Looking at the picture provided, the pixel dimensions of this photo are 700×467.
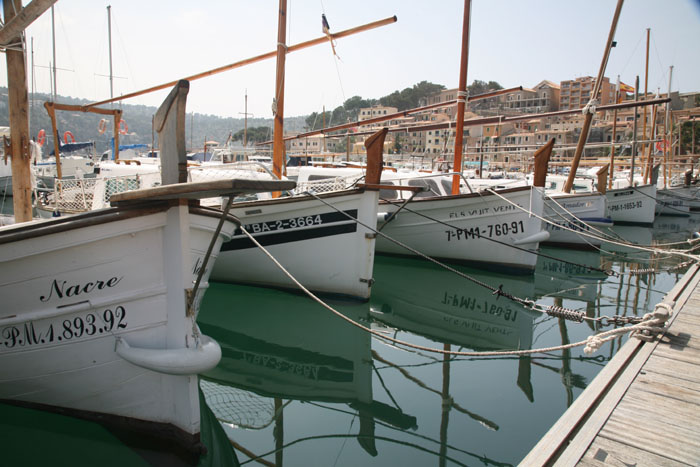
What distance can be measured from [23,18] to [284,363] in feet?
15.7

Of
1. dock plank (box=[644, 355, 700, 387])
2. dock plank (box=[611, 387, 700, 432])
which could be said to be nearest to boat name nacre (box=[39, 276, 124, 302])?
dock plank (box=[611, 387, 700, 432])

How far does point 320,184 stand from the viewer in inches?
357

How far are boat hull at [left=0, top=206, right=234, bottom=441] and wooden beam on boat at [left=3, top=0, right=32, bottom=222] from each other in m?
2.07

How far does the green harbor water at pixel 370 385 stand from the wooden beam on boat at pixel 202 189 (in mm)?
2103

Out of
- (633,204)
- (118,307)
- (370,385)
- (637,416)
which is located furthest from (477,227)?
(633,204)

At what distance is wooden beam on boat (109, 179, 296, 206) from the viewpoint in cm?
306

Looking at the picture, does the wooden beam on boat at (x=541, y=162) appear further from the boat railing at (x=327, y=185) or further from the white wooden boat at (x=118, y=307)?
the white wooden boat at (x=118, y=307)

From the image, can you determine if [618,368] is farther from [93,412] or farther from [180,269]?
[93,412]

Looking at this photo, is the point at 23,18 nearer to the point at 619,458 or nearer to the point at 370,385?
the point at 370,385

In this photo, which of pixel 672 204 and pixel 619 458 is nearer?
pixel 619 458

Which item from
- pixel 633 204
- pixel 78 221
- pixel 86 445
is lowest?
pixel 86 445

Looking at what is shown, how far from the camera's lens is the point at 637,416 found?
3129 mm

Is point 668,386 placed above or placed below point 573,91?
below

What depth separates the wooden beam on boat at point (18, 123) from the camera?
5211 millimetres
